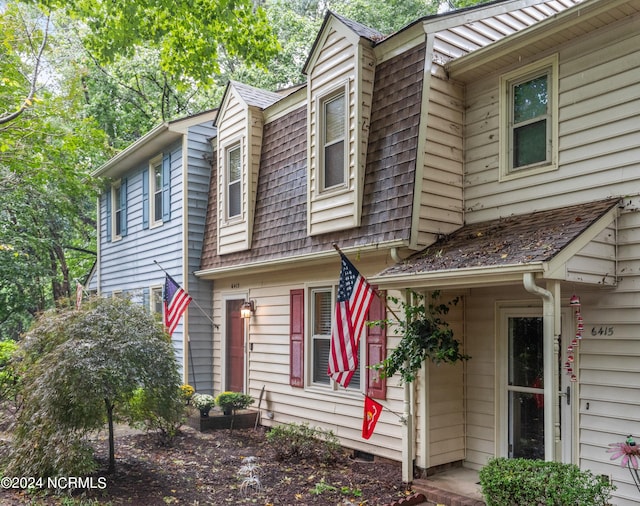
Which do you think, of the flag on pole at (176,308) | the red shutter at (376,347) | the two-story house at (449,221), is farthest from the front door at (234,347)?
the red shutter at (376,347)

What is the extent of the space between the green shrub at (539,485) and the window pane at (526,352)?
158 cm

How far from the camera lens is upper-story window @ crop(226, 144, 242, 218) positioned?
1078 centimetres

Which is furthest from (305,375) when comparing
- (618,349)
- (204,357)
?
(618,349)

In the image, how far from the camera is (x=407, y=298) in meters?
6.65

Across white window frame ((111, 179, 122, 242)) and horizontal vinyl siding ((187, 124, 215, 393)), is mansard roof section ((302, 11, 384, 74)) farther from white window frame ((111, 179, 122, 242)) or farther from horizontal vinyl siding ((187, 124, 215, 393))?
white window frame ((111, 179, 122, 242))

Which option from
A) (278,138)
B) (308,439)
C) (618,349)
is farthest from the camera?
(278,138)

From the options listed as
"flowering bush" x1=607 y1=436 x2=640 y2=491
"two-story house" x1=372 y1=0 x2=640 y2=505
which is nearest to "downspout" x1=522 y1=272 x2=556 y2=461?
"two-story house" x1=372 y1=0 x2=640 y2=505

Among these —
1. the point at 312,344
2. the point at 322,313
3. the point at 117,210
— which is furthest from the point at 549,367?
the point at 117,210

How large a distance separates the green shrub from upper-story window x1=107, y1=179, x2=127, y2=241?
12.6 m

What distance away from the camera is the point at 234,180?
36.0 feet

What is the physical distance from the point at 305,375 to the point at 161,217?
242 inches

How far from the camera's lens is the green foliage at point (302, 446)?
7469 mm

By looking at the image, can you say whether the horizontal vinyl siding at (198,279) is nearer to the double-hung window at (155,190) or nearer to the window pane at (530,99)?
the double-hung window at (155,190)

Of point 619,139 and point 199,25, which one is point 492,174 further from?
point 199,25
